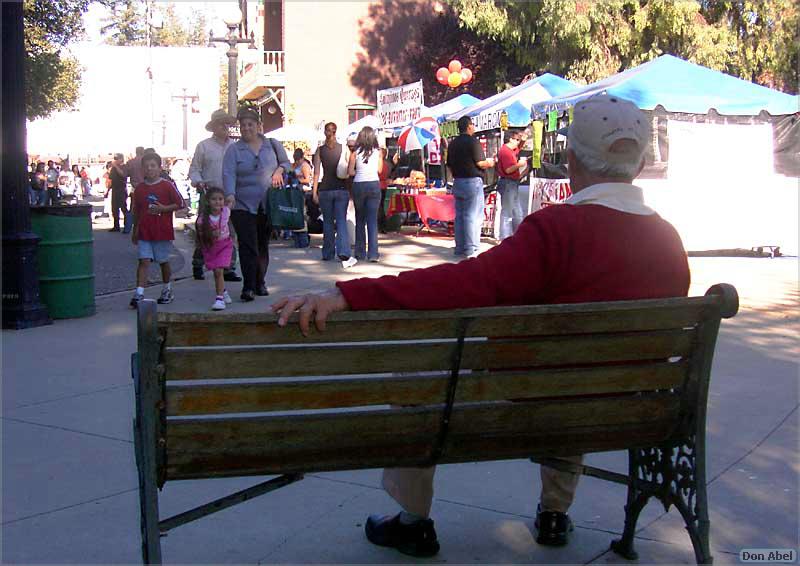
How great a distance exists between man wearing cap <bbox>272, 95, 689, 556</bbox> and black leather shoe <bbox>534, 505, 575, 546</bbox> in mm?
536

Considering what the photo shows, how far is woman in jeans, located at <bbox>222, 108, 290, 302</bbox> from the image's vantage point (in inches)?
354

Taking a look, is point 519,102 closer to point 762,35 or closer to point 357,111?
point 762,35

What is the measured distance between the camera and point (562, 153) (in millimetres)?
15117

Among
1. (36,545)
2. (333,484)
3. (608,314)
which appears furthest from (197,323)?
(333,484)

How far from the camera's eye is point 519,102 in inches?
671

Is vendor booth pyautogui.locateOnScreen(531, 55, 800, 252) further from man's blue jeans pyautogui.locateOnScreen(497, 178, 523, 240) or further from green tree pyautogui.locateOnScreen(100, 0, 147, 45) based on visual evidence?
green tree pyautogui.locateOnScreen(100, 0, 147, 45)

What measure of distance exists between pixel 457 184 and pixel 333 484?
8.69 meters

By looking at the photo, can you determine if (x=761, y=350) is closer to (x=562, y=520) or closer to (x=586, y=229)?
(x=562, y=520)

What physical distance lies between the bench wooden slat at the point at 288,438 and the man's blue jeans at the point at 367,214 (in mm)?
9388

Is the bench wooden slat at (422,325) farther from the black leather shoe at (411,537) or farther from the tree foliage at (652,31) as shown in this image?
the tree foliage at (652,31)

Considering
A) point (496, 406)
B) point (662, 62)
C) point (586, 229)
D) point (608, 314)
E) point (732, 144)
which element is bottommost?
point (496, 406)

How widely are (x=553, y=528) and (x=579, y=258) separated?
1.17 metres

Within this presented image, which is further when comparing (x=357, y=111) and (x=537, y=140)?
(x=357, y=111)

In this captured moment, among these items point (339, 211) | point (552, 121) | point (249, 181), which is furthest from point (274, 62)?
point (249, 181)
